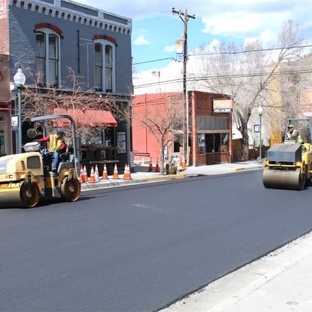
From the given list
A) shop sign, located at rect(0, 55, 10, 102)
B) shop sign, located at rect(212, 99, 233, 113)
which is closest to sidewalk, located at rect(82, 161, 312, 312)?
shop sign, located at rect(0, 55, 10, 102)

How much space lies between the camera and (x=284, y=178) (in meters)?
17.7

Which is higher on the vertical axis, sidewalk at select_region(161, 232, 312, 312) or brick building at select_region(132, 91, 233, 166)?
brick building at select_region(132, 91, 233, 166)

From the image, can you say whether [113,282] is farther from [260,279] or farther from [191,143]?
[191,143]

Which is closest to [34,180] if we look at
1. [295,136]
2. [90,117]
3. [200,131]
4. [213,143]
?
[90,117]

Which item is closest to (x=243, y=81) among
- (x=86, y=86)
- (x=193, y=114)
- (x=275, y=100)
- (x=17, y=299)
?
(x=275, y=100)

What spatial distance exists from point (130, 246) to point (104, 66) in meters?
19.2

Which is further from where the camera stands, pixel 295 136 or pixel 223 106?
pixel 223 106

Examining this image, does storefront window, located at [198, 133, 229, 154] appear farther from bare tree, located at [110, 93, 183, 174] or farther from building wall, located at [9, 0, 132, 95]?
building wall, located at [9, 0, 132, 95]

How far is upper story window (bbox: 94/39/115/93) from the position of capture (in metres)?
26.2

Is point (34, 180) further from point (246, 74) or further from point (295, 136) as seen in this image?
point (246, 74)

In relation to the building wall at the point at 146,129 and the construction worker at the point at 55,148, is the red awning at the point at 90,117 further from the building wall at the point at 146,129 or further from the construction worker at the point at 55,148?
the building wall at the point at 146,129

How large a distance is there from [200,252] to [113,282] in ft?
Result: 7.09

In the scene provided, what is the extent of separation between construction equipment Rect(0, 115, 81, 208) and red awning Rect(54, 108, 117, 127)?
24.0 feet

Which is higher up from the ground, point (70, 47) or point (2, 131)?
point (70, 47)
